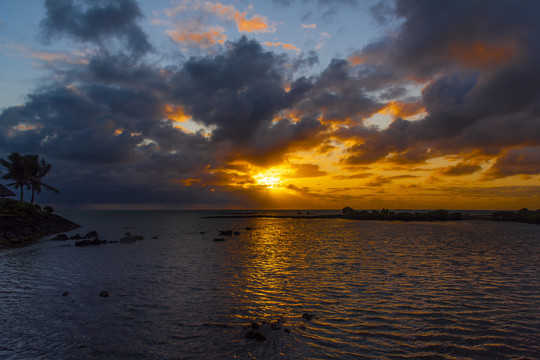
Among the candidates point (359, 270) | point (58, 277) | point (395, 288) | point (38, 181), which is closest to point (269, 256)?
point (359, 270)

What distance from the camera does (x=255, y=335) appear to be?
1205 centimetres

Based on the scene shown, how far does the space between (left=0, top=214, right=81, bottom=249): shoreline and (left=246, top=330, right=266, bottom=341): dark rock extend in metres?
47.1

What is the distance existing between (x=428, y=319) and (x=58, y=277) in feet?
89.5

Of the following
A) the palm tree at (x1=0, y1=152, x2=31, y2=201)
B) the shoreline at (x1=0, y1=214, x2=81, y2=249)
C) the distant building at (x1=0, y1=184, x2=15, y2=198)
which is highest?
the palm tree at (x1=0, y1=152, x2=31, y2=201)

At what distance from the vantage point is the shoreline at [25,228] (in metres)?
46.0

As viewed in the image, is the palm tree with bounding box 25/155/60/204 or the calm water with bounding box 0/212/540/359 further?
the palm tree with bounding box 25/155/60/204

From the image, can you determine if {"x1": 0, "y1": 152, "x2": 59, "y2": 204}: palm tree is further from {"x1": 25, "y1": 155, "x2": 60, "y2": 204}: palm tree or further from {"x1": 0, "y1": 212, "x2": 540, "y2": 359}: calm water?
{"x1": 0, "y1": 212, "x2": 540, "y2": 359}: calm water

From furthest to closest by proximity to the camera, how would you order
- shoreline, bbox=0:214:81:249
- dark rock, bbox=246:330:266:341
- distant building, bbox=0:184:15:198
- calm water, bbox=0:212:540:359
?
→ 1. distant building, bbox=0:184:15:198
2. shoreline, bbox=0:214:81:249
3. dark rock, bbox=246:330:266:341
4. calm water, bbox=0:212:540:359

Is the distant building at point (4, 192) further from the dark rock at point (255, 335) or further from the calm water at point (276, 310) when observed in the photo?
the dark rock at point (255, 335)

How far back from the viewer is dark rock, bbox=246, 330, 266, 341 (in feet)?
39.1

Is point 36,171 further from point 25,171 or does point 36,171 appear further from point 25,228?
point 25,228

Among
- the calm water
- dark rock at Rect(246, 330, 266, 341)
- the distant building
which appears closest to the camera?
the calm water

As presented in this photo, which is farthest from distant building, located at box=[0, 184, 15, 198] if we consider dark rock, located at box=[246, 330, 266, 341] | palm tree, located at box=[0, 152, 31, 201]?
dark rock, located at box=[246, 330, 266, 341]

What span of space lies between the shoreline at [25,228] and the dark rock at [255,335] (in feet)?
155
